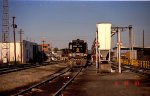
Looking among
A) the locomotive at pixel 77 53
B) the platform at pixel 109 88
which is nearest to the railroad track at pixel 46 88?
the platform at pixel 109 88

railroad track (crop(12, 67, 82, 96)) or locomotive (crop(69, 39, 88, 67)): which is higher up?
locomotive (crop(69, 39, 88, 67))

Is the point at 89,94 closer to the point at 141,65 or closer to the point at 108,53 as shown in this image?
the point at 108,53

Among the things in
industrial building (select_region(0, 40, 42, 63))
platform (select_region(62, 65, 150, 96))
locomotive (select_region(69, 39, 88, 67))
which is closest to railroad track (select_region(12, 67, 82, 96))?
platform (select_region(62, 65, 150, 96))

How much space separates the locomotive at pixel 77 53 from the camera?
4309 centimetres

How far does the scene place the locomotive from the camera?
1697 inches

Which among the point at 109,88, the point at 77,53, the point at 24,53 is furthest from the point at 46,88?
the point at 24,53

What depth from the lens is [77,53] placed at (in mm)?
43500

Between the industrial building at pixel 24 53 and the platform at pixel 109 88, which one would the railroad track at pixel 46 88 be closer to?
the platform at pixel 109 88

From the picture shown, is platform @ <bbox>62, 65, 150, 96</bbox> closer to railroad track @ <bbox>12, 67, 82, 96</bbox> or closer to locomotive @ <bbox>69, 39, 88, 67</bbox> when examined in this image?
railroad track @ <bbox>12, 67, 82, 96</bbox>

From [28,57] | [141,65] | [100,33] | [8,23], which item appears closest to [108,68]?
[100,33]

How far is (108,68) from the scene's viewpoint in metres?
33.4

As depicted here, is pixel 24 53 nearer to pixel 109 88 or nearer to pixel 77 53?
pixel 77 53

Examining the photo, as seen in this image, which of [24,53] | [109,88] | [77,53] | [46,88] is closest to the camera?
[109,88]

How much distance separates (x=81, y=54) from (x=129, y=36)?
84.8 ft
